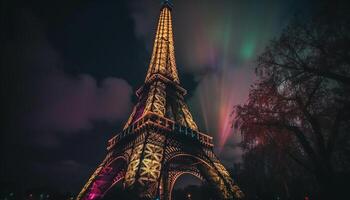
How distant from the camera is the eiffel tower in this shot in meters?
23.2

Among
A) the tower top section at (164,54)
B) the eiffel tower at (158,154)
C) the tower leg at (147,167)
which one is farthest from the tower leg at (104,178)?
the tower top section at (164,54)

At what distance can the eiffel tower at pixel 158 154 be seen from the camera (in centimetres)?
2320

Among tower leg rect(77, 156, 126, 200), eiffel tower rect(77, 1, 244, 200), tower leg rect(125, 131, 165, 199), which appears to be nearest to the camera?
tower leg rect(125, 131, 165, 199)

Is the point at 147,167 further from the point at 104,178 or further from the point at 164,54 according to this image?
the point at 164,54

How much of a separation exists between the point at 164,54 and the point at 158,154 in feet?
84.9

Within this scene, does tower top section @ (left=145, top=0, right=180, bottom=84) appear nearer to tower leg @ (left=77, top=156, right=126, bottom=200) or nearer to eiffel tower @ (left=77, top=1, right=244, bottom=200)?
eiffel tower @ (left=77, top=1, right=244, bottom=200)

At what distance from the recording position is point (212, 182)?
2983cm

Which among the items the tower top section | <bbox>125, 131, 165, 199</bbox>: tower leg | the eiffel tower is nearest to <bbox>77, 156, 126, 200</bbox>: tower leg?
the eiffel tower

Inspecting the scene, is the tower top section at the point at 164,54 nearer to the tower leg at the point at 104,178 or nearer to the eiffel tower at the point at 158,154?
the eiffel tower at the point at 158,154

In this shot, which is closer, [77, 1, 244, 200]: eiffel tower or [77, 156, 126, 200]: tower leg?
[77, 1, 244, 200]: eiffel tower

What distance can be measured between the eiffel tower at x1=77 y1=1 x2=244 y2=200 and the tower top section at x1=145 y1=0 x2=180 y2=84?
12.9 inches

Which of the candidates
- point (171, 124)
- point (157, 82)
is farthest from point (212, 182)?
point (157, 82)

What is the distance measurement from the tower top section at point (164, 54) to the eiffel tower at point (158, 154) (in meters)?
0.33

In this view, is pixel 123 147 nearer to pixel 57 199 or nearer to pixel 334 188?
pixel 334 188
